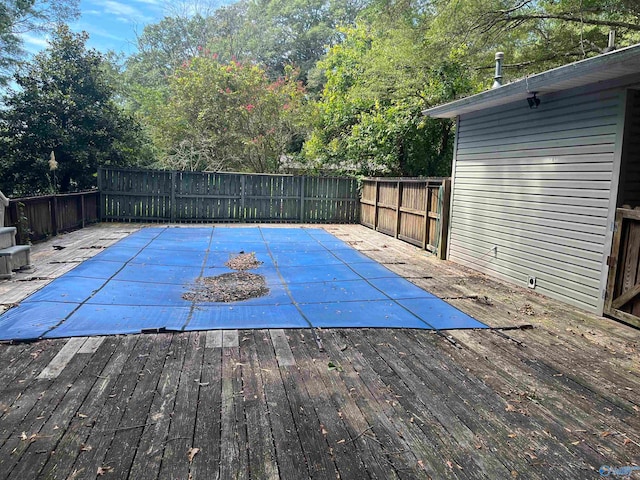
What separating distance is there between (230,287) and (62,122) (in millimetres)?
8383

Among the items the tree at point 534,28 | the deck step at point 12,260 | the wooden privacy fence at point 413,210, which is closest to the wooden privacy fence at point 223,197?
the wooden privacy fence at point 413,210

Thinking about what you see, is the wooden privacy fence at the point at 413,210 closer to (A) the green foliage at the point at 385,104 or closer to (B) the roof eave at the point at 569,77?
(A) the green foliage at the point at 385,104

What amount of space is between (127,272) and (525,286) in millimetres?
5153

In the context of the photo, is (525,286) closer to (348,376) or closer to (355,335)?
(355,335)

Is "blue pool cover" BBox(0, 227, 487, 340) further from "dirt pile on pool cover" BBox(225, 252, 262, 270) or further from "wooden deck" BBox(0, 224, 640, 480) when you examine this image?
"wooden deck" BBox(0, 224, 640, 480)

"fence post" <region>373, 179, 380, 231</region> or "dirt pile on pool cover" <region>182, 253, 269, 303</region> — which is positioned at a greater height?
"fence post" <region>373, 179, 380, 231</region>

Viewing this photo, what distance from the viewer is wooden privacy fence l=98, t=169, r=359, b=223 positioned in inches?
448

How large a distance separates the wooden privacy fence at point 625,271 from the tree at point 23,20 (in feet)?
46.0

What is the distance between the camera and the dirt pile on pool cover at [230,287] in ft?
14.7

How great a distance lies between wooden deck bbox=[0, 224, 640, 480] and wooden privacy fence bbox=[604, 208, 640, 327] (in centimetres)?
27

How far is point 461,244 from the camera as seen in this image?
22.3 feet

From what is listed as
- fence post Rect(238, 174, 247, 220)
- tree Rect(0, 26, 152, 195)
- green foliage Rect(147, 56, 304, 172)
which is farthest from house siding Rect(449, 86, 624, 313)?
tree Rect(0, 26, 152, 195)

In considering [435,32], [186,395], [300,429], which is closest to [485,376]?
[300,429]

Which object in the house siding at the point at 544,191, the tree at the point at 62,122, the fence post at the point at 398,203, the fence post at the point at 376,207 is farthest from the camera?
the fence post at the point at 376,207
